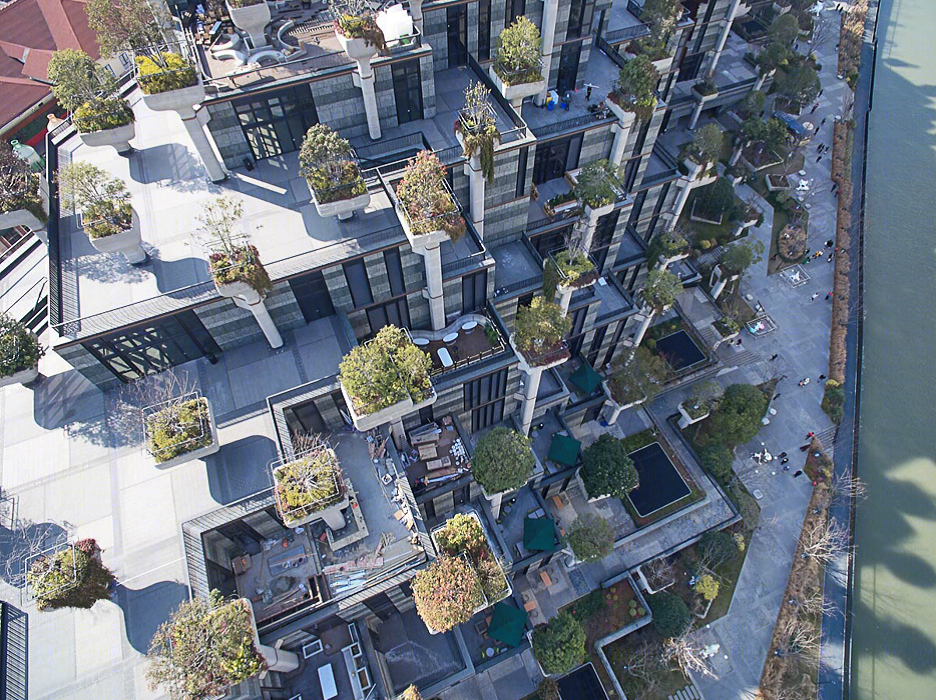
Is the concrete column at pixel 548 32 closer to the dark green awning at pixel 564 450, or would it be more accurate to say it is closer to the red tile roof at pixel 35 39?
the dark green awning at pixel 564 450

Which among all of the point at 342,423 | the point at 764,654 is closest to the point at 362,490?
the point at 342,423

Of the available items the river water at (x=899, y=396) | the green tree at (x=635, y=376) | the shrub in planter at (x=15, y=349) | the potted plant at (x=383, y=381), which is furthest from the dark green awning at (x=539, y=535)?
the shrub in planter at (x=15, y=349)

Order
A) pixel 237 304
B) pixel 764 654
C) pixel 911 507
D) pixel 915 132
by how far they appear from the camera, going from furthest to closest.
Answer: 1. pixel 915 132
2. pixel 911 507
3. pixel 764 654
4. pixel 237 304

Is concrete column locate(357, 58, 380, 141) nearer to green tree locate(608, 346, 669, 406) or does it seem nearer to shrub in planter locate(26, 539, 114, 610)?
green tree locate(608, 346, 669, 406)

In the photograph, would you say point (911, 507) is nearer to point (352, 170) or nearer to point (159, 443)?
point (352, 170)

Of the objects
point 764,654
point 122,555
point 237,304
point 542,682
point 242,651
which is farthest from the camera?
point 764,654

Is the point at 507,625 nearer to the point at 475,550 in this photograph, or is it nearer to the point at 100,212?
the point at 475,550

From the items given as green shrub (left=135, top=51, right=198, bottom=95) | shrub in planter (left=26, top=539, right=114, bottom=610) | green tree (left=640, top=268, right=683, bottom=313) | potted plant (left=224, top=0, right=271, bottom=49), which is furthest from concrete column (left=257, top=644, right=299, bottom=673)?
green tree (left=640, top=268, right=683, bottom=313)

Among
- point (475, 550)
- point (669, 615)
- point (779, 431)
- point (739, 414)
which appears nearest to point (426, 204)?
point (475, 550)
